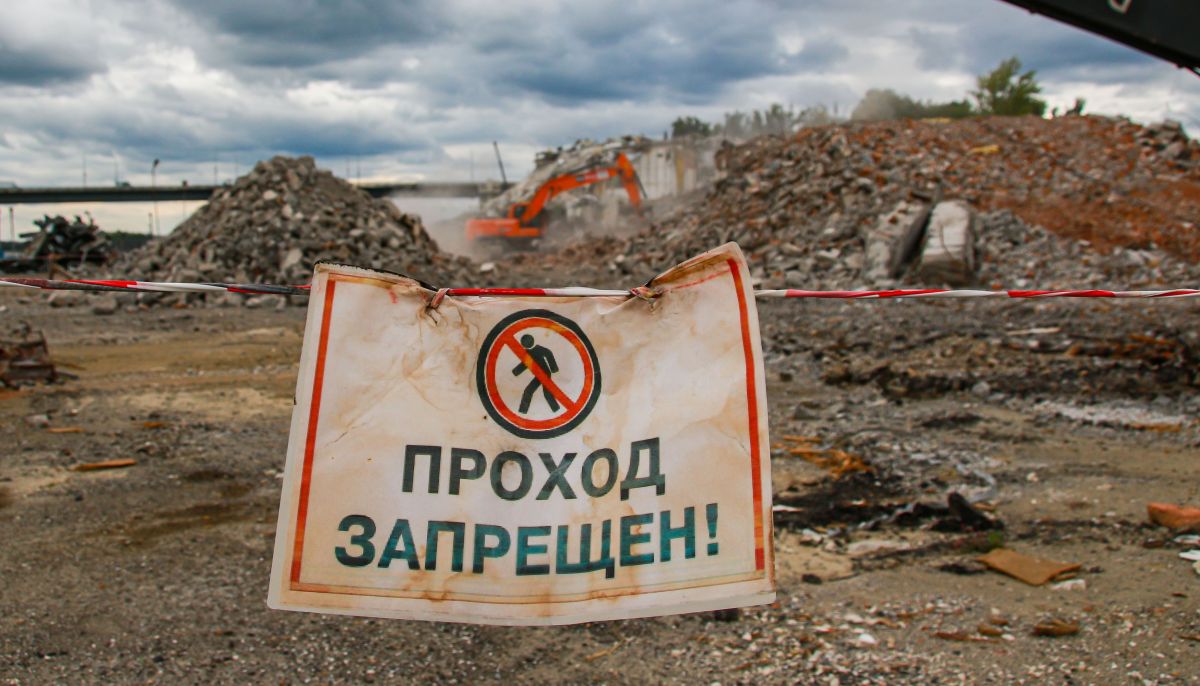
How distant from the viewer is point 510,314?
2289mm

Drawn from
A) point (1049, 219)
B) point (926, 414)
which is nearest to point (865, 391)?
point (926, 414)

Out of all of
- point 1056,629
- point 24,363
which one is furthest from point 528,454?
point 24,363

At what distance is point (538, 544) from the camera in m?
2.22

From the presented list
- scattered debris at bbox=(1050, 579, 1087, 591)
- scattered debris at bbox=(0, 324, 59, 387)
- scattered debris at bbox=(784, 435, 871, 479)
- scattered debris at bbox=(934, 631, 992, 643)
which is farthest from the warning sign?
scattered debris at bbox=(0, 324, 59, 387)

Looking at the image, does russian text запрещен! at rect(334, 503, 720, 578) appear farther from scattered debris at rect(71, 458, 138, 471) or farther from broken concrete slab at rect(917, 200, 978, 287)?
broken concrete slab at rect(917, 200, 978, 287)

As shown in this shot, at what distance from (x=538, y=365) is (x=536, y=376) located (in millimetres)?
26

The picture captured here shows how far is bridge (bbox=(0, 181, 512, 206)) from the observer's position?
41.3 m

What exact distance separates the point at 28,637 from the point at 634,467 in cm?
332

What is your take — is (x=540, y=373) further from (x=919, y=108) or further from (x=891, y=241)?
(x=919, y=108)

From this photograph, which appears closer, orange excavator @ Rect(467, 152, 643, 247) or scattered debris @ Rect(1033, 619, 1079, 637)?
scattered debris @ Rect(1033, 619, 1079, 637)

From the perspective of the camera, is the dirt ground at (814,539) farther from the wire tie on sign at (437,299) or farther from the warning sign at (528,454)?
the wire tie on sign at (437,299)

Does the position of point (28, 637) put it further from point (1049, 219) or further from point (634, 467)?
point (1049, 219)

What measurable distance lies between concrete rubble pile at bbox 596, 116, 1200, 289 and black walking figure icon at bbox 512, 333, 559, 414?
46.0ft

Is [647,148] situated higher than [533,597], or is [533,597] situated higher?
[647,148]
